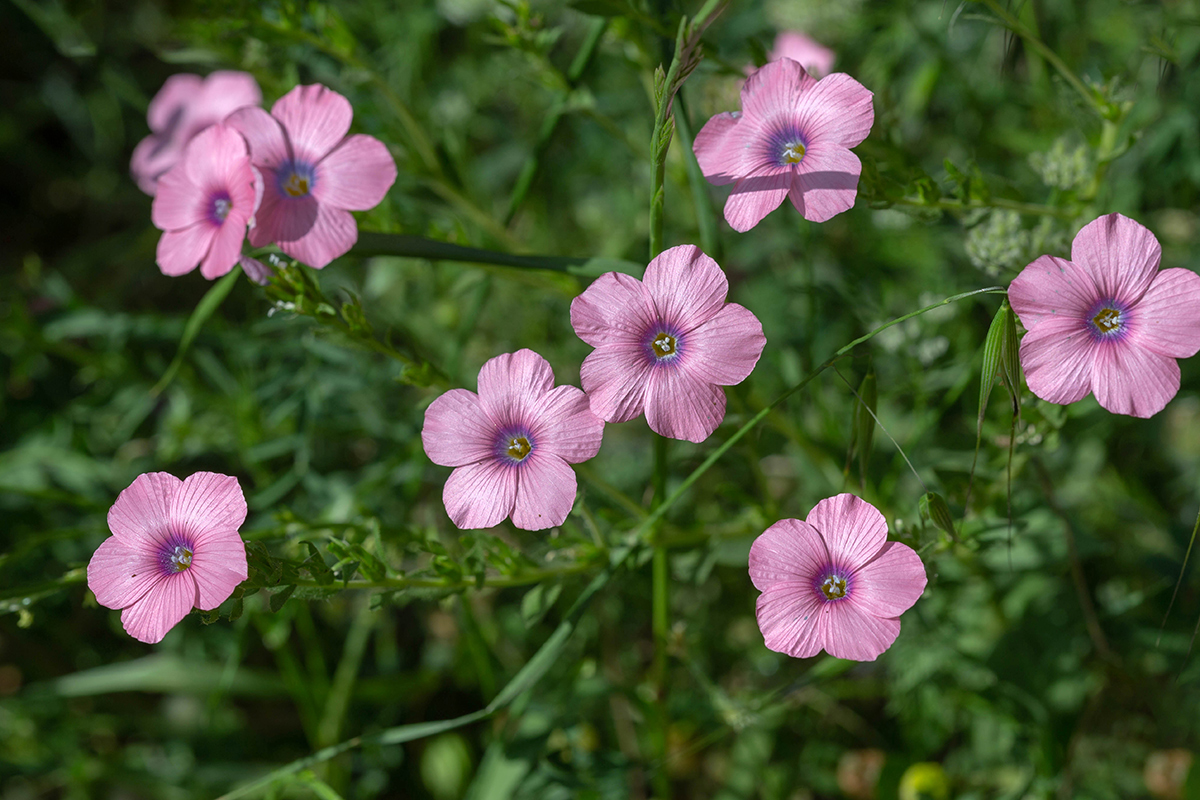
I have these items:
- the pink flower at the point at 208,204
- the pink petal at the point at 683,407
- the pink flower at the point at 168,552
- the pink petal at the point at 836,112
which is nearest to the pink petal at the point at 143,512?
the pink flower at the point at 168,552

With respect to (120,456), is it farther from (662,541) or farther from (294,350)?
(662,541)

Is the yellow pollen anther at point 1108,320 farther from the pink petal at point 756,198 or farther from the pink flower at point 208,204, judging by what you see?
the pink flower at point 208,204

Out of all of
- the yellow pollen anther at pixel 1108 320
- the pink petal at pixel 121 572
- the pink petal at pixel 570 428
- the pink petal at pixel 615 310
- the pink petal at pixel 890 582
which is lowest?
the pink petal at pixel 121 572

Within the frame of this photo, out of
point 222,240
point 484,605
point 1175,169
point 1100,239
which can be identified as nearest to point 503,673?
point 484,605

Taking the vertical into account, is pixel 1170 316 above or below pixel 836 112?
below

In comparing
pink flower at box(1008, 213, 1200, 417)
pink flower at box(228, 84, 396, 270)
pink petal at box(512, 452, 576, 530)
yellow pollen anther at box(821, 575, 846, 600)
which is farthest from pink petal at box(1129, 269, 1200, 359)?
pink flower at box(228, 84, 396, 270)

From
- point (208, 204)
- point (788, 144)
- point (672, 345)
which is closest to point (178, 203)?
point (208, 204)

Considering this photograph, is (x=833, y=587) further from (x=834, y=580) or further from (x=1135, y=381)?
(x=1135, y=381)
